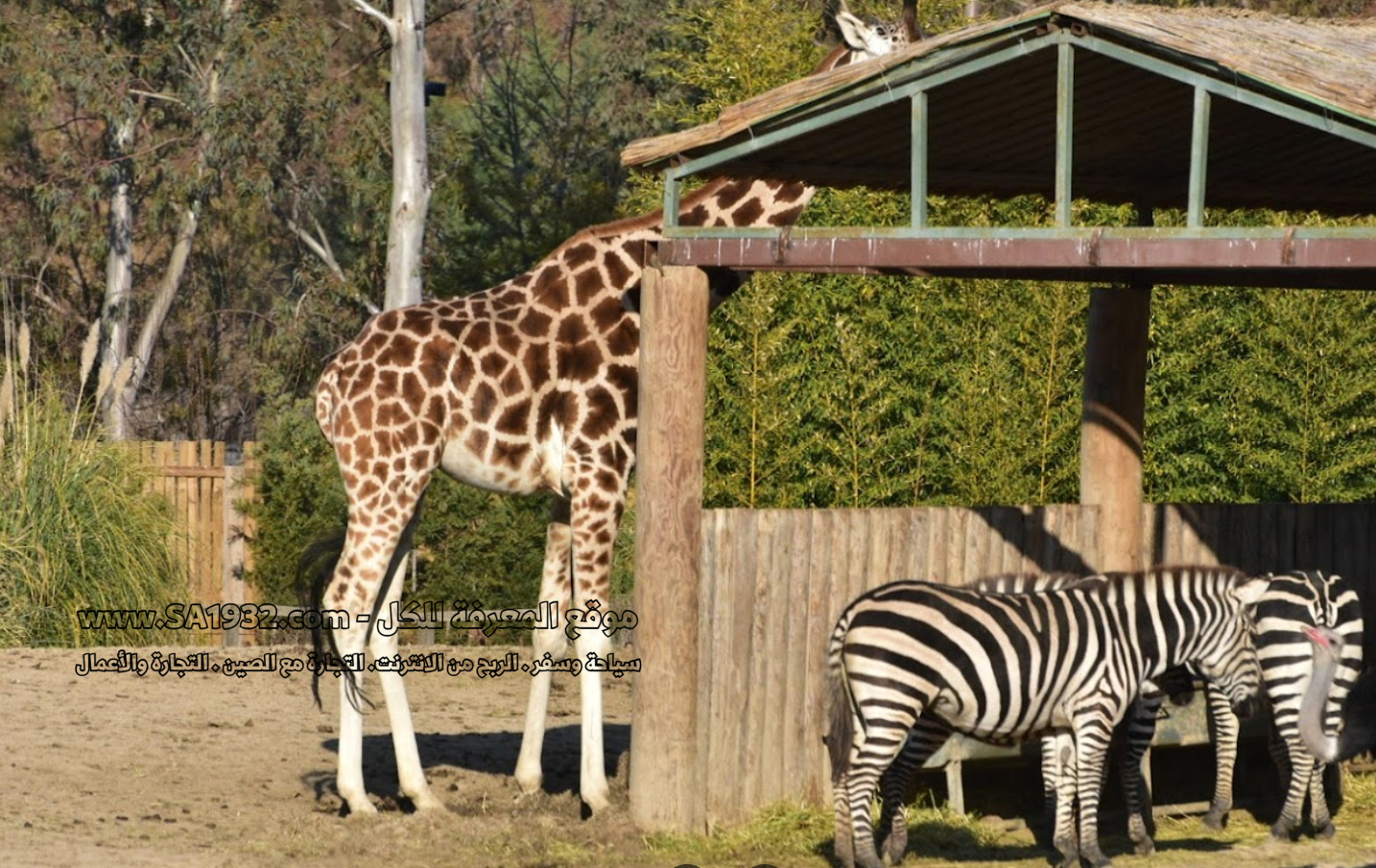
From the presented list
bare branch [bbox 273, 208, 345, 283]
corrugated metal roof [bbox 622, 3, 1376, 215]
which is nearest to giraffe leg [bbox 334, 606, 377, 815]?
corrugated metal roof [bbox 622, 3, 1376, 215]

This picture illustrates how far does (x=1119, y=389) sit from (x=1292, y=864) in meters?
2.74

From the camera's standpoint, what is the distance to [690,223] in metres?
9.85

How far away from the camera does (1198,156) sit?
24.2 feet

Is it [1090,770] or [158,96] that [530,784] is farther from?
[158,96]

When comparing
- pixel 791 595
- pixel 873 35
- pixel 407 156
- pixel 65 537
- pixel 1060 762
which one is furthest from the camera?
pixel 407 156

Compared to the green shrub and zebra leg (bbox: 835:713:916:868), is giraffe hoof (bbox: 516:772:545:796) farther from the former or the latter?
the green shrub

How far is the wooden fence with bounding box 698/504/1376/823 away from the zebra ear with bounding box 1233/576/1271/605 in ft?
3.91

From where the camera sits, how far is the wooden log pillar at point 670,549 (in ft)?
27.0

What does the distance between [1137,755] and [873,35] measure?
367 cm

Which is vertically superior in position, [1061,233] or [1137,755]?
[1061,233]

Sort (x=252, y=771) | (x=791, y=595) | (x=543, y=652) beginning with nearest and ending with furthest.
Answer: (x=791, y=595) < (x=543, y=652) < (x=252, y=771)

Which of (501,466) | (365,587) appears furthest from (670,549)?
(365,587)

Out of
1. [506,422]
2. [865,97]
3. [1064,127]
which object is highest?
[865,97]

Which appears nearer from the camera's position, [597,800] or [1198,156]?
[1198,156]
